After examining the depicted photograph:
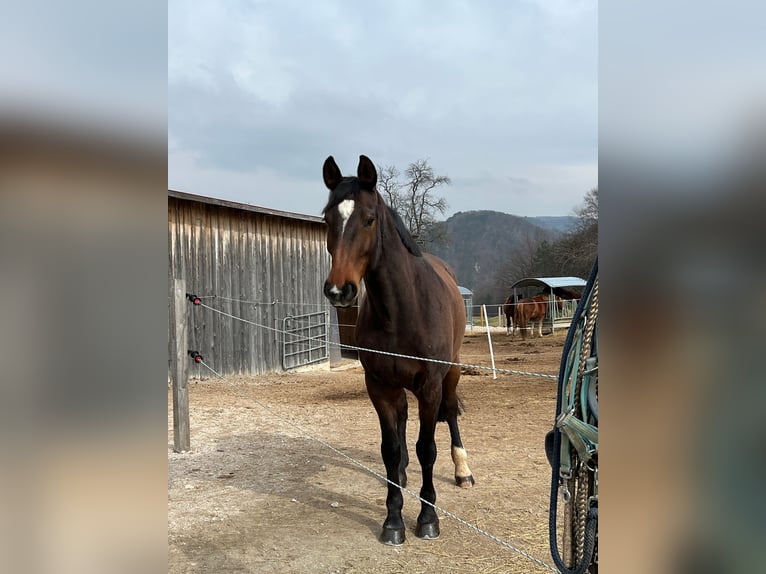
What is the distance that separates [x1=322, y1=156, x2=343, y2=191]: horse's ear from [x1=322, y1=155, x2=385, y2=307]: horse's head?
0.29 feet

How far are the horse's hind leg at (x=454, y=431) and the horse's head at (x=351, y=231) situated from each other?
1558mm

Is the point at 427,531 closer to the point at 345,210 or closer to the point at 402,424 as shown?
the point at 402,424

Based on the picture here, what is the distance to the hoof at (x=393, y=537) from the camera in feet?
9.04

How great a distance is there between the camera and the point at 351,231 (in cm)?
256

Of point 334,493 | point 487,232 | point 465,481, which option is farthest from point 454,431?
point 487,232

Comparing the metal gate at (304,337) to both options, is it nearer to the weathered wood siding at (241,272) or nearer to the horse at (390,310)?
the weathered wood siding at (241,272)

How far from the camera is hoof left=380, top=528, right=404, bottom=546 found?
2.76m

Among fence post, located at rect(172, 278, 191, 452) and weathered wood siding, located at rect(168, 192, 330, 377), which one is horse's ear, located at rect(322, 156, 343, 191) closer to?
fence post, located at rect(172, 278, 191, 452)
